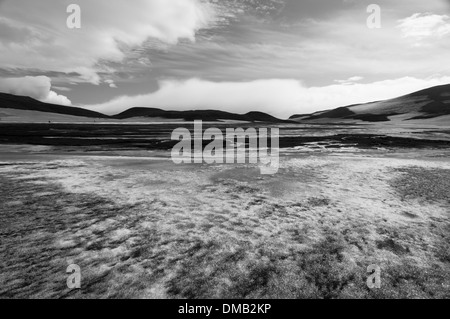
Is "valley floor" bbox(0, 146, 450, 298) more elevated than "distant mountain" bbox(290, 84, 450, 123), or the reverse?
"distant mountain" bbox(290, 84, 450, 123)

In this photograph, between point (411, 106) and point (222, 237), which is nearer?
point (222, 237)

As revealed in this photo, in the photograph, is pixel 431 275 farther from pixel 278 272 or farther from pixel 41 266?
pixel 41 266

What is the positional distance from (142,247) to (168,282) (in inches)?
43.0

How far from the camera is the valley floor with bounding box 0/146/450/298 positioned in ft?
11.7

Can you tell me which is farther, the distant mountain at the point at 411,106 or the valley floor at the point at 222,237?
the distant mountain at the point at 411,106

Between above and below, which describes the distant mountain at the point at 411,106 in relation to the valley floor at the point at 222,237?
above

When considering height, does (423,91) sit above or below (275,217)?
above

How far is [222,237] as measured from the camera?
495 centimetres

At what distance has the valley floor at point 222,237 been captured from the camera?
11.7ft

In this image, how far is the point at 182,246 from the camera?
181 inches

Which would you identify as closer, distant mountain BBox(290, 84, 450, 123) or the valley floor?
the valley floor

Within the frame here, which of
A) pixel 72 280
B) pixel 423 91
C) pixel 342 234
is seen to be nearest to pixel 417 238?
pixel 342 234

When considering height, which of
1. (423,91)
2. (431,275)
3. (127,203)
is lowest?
(431,275)
